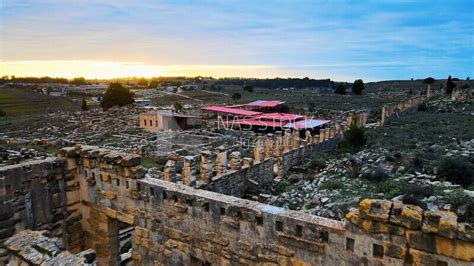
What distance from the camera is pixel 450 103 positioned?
181 ft

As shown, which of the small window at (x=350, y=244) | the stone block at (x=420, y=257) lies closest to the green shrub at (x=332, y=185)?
the small window at (x=350, y=244)

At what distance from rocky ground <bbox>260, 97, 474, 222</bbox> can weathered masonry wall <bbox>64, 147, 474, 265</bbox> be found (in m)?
5.30

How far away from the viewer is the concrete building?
3900 centimetres

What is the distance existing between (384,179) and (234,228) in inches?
414

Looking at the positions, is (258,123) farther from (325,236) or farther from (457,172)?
(325,236)

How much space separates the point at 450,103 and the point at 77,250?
2267 inches

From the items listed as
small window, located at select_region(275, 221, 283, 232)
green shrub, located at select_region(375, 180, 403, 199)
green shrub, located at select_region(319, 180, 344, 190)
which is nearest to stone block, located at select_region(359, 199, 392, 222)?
small window, located at select_region(275, 221, 283, 232)

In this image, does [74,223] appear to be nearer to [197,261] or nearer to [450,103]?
[197,261]

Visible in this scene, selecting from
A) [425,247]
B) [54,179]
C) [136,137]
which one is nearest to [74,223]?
[54,179]

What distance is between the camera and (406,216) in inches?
220

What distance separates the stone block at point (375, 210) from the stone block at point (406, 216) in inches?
3.3

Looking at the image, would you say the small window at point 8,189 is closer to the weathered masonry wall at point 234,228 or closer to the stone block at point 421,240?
the weathered masonry wall at point 234,228

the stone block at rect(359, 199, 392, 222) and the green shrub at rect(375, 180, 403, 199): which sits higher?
the stone block at rect(359, 199, 392, 222)

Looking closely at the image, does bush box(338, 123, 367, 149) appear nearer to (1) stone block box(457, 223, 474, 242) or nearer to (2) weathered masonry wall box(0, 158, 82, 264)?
(2) weathered masonry wall box(0, 158, 82, 264)
